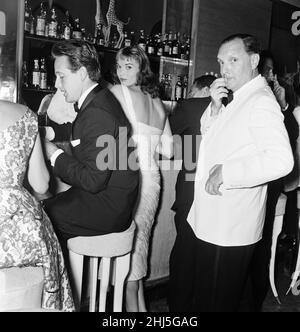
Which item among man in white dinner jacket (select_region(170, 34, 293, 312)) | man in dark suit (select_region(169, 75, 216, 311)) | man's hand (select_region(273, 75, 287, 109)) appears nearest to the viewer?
man in white dinner jacket (select_region(170, 34, 293, 312))

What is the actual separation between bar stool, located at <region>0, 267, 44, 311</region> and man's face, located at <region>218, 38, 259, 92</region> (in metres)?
1.12

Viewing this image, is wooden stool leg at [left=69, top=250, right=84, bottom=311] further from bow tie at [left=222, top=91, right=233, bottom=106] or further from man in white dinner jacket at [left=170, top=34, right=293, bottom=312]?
bow tie at [left=222, top=91, right=233, bottom=106]

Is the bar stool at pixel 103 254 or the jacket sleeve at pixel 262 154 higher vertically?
the jacket sleeve at pixel 262 154

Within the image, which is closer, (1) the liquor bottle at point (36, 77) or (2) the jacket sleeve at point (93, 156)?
(2) the jacket sleeve at point (93, 156)

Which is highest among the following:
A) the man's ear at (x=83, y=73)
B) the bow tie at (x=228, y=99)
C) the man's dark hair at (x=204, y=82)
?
the man's dark hair at (x=204, y=82)

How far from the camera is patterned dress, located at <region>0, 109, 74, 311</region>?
160 cm

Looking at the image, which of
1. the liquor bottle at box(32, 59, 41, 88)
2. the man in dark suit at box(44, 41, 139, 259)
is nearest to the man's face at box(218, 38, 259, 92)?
the man in dark suit at box(44, 41, 139, 259)

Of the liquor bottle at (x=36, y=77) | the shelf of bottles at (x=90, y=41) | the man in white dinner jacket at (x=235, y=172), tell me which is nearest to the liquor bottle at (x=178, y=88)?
the shelf of bottles at (x=90, y=41)

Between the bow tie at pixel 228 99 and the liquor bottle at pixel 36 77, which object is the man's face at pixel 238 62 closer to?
the bow tie at pixel 228 99

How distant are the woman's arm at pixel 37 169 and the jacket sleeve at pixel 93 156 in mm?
107

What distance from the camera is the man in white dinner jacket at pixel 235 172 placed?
171 centimetres

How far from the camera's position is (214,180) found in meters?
1.81

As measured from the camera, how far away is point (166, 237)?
2.99m

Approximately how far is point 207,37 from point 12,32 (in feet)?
7.33
